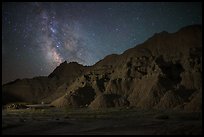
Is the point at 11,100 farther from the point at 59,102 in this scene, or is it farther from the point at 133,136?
the point at 133,136

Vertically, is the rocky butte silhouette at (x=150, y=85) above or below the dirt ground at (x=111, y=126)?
above

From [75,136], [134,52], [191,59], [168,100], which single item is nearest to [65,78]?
[134,52]

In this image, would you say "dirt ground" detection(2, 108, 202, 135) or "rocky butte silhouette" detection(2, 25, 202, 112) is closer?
"dirt ground" detection(2, 108, 202, 135)

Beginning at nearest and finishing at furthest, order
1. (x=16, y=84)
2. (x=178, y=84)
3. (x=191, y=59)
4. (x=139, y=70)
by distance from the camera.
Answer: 1. (x=178, y=84)
2. (x=191, y=59)
3. (x=139, y=70)
4. (x=16, y=84)

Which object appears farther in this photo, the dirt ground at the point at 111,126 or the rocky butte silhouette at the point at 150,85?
the rocky butte silhouette at the point at 150,85

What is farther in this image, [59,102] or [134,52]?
[134,52]

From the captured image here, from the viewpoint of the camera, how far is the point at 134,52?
106 m

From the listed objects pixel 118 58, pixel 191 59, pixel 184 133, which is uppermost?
pixel 118 58

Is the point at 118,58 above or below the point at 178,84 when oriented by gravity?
above

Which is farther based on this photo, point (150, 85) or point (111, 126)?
point (150, 85)

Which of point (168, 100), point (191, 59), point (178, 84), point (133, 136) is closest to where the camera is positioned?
point (133, 136)

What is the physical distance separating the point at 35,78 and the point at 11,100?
2017cm

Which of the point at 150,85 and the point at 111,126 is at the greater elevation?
the point at 150,85

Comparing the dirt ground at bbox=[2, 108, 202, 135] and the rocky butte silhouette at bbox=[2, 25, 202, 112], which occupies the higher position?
the rocky butte silhouette at bbox=[2, 25, 202, 112]
